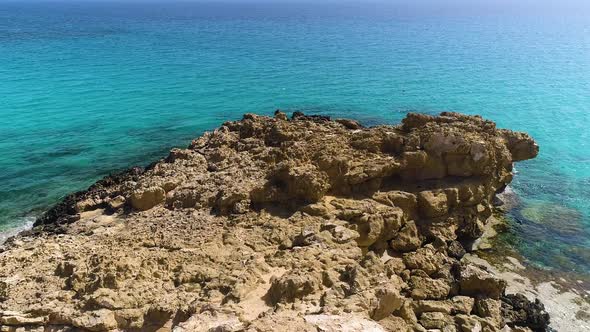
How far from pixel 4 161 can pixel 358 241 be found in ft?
75.6

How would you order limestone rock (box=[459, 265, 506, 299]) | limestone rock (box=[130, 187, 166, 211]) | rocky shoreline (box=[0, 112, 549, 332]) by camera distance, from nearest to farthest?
rocky shoreline (box=[0, 112, 549, 332])
limestone rock (box=[459, 265, 506, 299])
limestone rock (box=[130, 187, 166, 211])

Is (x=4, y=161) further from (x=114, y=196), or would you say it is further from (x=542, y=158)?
(x=542, y=158)

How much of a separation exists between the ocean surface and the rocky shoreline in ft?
15.6

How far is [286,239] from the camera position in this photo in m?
14.4

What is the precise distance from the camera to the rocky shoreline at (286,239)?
1142 cm

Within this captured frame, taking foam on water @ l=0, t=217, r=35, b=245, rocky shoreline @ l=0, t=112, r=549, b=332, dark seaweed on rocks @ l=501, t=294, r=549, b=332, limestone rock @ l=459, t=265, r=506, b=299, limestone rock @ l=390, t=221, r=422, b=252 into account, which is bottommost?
foam on water @ l=0, t=217, r=35, b=245

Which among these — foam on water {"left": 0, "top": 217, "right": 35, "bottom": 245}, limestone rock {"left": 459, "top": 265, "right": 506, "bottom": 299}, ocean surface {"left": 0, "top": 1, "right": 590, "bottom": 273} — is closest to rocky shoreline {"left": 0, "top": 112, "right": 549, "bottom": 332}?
limestone rock {"left": 459, "top": 265, "right": 506, "bottom": 299}

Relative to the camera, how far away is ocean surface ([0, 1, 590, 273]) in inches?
984

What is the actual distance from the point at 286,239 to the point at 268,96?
29549 mm

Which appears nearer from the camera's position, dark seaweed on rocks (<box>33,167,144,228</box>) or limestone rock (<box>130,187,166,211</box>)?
limestone rock (<box>130,187,166,211</box>)

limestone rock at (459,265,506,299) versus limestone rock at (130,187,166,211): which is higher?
limestone rock at (130,187,166,211)

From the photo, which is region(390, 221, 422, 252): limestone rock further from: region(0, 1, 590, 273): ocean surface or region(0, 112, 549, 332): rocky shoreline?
region(0, 1, 590, 273): ocean surface

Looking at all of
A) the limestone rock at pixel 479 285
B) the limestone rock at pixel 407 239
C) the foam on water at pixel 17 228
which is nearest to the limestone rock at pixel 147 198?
the foam on water at pixel 17 228

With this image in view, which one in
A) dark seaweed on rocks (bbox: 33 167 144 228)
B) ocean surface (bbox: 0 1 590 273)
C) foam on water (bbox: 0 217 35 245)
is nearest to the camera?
dark seaweed on rocks (bbox: 33 167 144 228)
